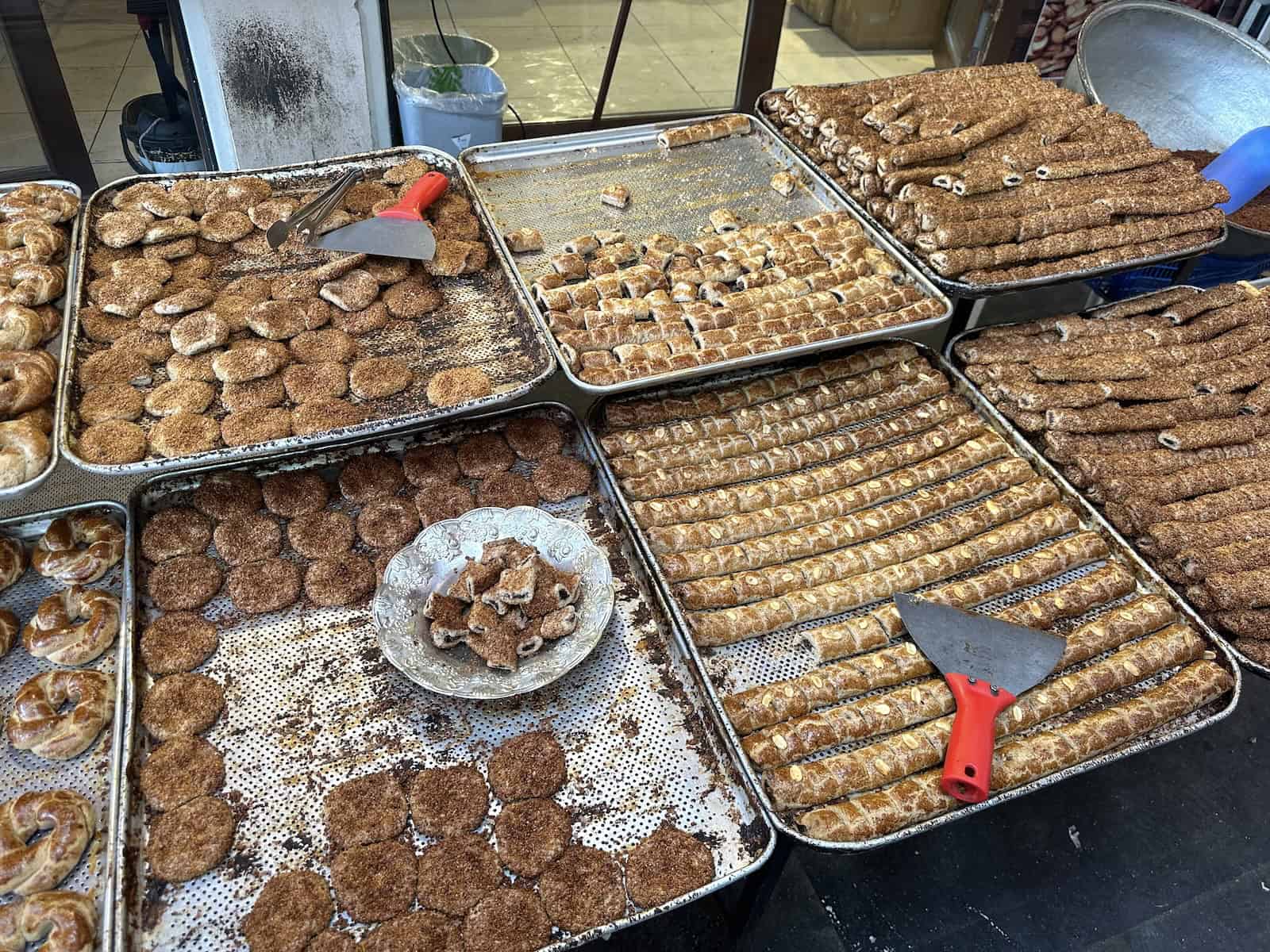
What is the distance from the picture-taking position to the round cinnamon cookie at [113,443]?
8.56 ft

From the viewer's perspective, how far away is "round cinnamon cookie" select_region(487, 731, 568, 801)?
2.41 metres

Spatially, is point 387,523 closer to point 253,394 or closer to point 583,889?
point 253,394

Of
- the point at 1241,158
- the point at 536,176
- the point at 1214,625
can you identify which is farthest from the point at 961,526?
the point at 1241,158

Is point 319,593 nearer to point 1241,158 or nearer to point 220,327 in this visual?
point 220,327

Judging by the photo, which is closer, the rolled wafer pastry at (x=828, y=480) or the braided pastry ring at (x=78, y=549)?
the braided pastry ring at (x=78, y=549)

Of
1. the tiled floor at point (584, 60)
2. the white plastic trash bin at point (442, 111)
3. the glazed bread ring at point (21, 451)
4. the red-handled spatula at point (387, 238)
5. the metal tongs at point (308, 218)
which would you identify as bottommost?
the tiled floor at point (584, 60)

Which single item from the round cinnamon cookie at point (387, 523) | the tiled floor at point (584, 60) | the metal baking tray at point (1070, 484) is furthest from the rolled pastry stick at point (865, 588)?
the tiled floor at point (584, 60)

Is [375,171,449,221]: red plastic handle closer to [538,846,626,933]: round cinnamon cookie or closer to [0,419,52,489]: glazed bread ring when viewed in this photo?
[0,419,52,489]: glazed bread ring

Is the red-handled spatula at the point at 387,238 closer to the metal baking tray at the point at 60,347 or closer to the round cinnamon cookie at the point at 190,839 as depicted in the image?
the metal baking tray at the point at 60,347

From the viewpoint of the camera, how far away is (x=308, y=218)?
3.39 metres

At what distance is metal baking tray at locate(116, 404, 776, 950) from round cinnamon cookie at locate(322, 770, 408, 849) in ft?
0.14

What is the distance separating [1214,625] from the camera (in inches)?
117

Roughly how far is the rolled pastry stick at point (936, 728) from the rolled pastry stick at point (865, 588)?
0.35 m

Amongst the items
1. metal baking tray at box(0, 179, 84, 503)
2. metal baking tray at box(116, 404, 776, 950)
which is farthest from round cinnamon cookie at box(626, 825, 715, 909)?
metal baking tray at box(0, 179, 84, 503)
